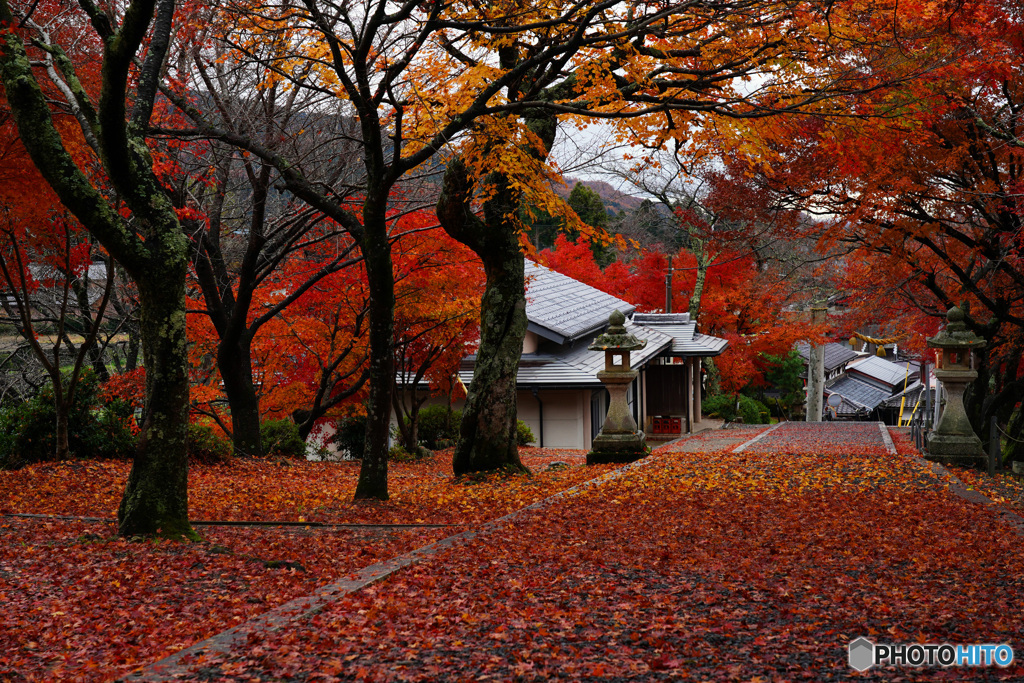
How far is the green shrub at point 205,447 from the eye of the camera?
14.7 m

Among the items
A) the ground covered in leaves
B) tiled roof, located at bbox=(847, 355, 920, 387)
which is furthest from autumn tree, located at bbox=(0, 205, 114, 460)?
tiled roof, located at bbox=(847, 355, 920, 387)

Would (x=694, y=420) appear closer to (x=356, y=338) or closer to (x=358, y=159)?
(x=356, y=338)

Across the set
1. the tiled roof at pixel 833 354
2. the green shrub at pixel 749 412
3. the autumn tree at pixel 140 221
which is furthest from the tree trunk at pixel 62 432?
the tiled roof at pixel 833 354

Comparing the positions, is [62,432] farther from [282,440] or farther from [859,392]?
[859,392]

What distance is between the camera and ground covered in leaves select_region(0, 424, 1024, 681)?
4.75 m

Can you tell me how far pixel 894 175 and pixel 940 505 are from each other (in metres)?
5.94

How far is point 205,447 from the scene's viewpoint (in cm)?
1480

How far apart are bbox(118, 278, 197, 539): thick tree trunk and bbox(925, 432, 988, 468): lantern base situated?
42.4 feet

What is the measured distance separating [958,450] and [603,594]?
36.4 feet

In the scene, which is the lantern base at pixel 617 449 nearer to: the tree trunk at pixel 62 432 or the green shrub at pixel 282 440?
the green shrub at pixel 282 440

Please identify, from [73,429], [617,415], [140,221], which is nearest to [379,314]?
[140,221]

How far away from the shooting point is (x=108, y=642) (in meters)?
5.09

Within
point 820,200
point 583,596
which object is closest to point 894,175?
point 820,200

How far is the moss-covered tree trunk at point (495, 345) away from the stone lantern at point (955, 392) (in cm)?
770
